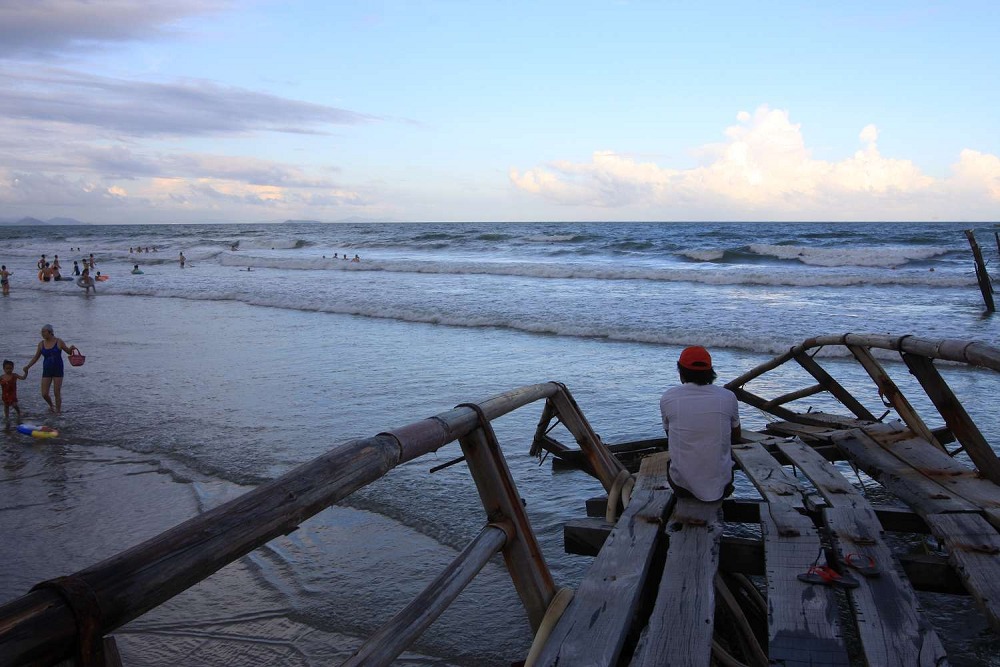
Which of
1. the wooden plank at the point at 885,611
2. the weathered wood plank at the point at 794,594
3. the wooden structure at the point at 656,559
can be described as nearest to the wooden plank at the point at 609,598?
the wooden structure at the point at 656,559

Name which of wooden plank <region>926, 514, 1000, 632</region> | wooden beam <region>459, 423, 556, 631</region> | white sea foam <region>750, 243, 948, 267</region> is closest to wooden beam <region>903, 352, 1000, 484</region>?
wooden plank <region>926, 514, 1000, 632</region>

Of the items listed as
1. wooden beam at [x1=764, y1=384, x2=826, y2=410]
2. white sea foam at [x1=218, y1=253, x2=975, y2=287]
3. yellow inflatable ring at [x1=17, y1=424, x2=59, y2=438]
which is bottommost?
yellow inflatable ring at [x1=17, y1=424, x2=59, y2=438]

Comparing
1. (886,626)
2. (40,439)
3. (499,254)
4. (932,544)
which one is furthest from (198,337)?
(499,254)

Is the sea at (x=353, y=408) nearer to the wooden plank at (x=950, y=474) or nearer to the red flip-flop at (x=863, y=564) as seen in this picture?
the wooden plank at (x=950, y=474)

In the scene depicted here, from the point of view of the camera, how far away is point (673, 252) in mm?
47938

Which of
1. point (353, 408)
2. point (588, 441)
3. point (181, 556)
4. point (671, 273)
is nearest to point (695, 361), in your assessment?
point (588, 441)

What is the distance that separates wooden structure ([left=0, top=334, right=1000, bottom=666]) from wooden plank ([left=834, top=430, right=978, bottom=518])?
0.02m

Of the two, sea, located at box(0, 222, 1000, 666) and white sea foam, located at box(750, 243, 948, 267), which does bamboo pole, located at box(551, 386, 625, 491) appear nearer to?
sea, located at box(0, 222, 1000, 666)

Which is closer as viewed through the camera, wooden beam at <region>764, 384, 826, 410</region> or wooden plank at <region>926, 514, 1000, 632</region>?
wooden plank at <region>926, 514, 1000, 632</region>

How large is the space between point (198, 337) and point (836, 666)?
52.8 feet

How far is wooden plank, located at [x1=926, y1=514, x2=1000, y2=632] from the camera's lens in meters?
2.71

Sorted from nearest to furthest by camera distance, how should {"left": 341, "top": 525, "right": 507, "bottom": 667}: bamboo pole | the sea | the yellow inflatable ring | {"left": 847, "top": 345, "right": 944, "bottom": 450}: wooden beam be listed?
{"left": 341, "top": 525, "right": 507, "bottom": 667}: bamboo pole < the sea < {"left": 847, "top": 345, "right": 944, "bottom": 450}: wooden beam < the yellow inflatable ring

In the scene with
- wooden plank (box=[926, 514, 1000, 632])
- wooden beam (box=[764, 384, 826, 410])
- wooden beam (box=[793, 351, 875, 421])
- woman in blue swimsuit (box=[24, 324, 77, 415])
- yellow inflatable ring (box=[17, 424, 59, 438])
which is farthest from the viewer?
woman in blue swimsuit (box=[24, 324, 77, 415])

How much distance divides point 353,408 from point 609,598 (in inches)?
278
